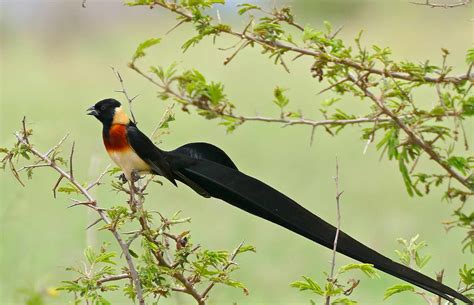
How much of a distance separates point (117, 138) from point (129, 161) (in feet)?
0.20

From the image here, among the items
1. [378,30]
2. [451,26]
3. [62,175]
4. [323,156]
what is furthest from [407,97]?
[378,30]

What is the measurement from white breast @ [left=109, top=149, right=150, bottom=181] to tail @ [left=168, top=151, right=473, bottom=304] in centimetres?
8

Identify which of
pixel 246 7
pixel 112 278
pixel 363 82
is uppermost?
pixel 246 7

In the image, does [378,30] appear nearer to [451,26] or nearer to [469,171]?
[451,26]

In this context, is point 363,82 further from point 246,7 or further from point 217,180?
point 217,180

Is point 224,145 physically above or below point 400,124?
above

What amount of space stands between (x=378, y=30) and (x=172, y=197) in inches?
228

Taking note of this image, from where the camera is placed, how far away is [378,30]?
40.7 ft

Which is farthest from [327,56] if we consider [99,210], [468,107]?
[99,210]

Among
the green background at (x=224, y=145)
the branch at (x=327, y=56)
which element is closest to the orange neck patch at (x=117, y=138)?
the green background at (x=224, y=145)

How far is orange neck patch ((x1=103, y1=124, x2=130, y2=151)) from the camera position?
219 cm

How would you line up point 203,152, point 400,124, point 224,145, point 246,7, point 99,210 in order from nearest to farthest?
point 99,210, point 203,152, point 400,124, point 246,7, point 224,145

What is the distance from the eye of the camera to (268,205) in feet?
7.20

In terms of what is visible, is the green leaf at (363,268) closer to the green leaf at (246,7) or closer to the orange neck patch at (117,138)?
the orange neck patch at (117,138)
